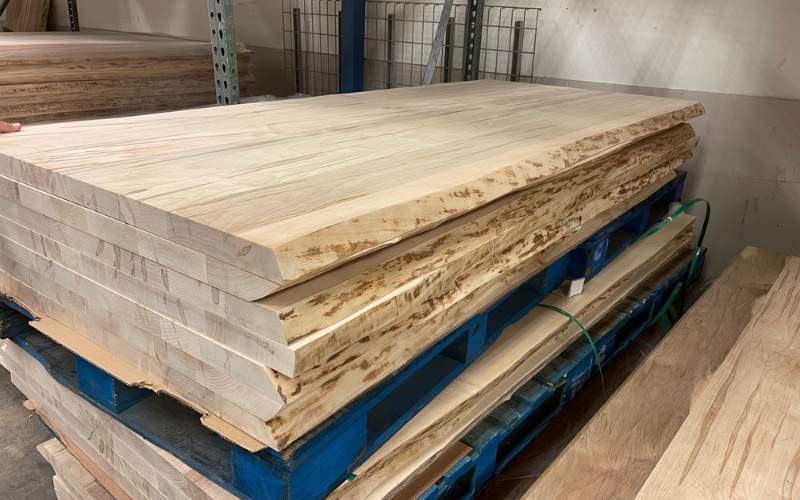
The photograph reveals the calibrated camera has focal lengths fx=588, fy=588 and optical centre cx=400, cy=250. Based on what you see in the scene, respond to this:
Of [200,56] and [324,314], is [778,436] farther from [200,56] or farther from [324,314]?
[200,56]

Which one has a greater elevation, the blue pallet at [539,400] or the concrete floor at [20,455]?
the blue pallet at [539,400]

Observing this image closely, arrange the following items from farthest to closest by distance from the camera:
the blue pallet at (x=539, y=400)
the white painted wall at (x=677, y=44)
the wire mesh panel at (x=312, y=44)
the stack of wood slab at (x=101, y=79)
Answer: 1. the wire mesh panel at (x=312, y=44)
2. the white painted wall at (x=677, y=44)
3. the stack of wood slab at (x=101, y=79)
4. the blue pallet at (x=539, y=400)

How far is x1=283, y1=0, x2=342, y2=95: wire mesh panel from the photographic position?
16.1 ft

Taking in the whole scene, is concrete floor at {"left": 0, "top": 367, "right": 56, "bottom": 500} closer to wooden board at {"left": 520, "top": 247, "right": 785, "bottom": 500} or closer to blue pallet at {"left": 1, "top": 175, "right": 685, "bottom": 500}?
blue pallet at {"left": 1, "top": 175, "right": 685, "bottom": 500}

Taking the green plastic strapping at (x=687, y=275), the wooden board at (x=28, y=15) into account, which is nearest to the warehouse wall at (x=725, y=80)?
the green plastic strapping at (x=687, y=275)

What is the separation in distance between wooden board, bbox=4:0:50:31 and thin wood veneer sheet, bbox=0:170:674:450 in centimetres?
754

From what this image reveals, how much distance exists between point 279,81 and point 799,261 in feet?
14.0

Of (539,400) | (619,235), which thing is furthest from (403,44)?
(539,400)

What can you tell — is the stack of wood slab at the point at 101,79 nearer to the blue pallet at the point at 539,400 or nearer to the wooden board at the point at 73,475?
the wooden board at the point at 73,475

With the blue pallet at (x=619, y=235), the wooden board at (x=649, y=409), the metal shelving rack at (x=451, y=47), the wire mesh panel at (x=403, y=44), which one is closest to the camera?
the wooden board at (x=649, y=409)

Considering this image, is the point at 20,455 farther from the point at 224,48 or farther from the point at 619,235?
the point at 619,235

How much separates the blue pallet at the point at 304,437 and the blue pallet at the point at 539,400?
0.24m

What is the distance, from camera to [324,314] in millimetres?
1021

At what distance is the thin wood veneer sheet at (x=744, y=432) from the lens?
1.49m
